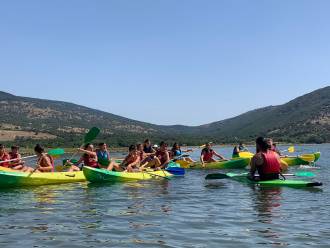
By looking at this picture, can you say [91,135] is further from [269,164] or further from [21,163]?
[269,164]

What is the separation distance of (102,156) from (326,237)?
13.0 meters

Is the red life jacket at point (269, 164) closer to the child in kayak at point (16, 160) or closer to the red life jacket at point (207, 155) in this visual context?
the child in kayak at point (16, 160)

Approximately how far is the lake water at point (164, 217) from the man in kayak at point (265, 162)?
1.84 ft

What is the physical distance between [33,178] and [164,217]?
26.2 feet

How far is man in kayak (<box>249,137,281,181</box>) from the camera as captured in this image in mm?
16156

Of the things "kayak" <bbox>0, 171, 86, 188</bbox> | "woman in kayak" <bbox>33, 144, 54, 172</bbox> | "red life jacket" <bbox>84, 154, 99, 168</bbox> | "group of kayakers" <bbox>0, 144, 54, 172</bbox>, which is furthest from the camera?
"red life jacket" <bbox>84, 154, 99, 168</bbox>

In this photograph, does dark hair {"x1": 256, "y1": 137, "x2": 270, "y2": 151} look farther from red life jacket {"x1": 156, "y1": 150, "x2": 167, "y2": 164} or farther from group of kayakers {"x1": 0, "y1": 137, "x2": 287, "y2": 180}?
red life jacket {"x1": 156, "y1": 150, "x2": 167, "y2": 164}

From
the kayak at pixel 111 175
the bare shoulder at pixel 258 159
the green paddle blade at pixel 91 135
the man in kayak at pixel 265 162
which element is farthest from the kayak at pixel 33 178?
the bare shoulder at pixel 258 159

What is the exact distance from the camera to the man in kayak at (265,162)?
1616 cm

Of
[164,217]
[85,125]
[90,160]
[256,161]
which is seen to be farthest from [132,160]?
[85,125]

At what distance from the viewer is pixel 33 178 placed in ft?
59.2

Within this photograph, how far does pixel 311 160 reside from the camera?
30.8 meters

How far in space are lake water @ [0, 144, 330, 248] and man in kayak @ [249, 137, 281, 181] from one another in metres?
0.56

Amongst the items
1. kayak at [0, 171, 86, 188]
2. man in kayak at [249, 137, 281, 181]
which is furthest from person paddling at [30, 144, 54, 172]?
man in kayak at [249, 137, 281, 181]
